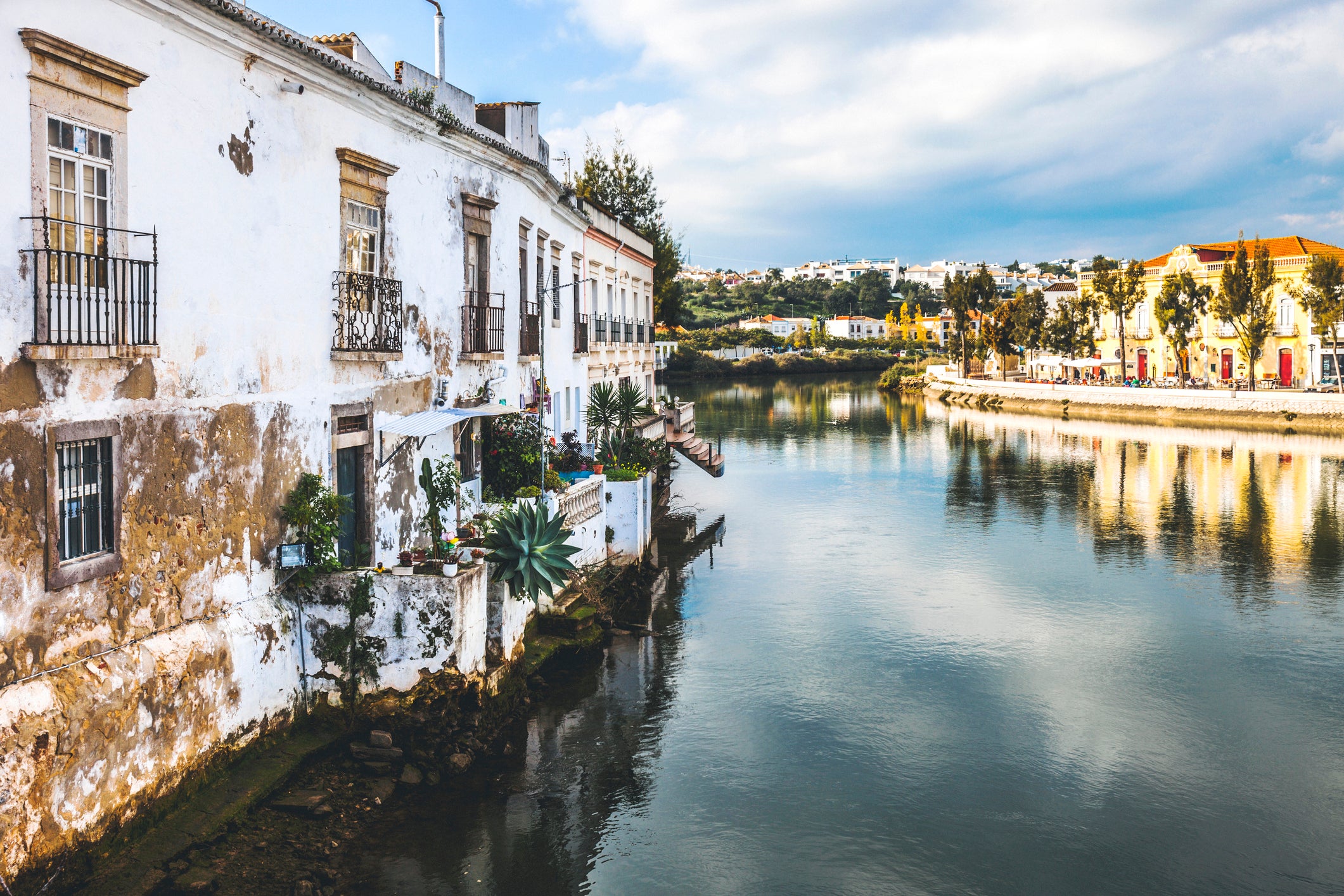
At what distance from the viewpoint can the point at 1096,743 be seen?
1369 centimetres

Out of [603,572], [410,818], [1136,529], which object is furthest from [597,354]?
[410,818]

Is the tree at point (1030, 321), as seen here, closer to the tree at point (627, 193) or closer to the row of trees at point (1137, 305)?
the row of trees at point (1137, 305)

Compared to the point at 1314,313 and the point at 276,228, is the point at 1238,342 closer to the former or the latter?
the point at 1314,313

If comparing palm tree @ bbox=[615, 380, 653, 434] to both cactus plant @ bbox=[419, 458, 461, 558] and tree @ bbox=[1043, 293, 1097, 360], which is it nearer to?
cactus plant @ bbox=[419, 458, 461, 558]

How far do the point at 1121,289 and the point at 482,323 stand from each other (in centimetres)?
6002

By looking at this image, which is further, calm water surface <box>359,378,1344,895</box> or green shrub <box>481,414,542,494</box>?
green shrub <box>481,414,542,494</box>

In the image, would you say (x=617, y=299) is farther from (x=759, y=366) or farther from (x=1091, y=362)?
(x=759, y=366)

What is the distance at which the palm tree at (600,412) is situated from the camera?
83.5 ft

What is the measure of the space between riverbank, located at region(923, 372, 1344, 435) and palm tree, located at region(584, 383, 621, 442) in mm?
38633

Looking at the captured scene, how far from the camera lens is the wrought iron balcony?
1262 centimetres

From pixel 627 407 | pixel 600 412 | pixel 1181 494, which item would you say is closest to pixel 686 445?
→ pixel 627 407

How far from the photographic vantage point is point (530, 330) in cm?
1995

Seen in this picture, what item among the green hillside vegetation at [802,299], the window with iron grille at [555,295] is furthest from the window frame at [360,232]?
the green hillside vegetation at [802,299]

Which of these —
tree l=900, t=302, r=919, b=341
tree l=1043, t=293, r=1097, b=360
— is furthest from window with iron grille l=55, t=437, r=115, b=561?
tree l=900, t=302, r=919, b=341
